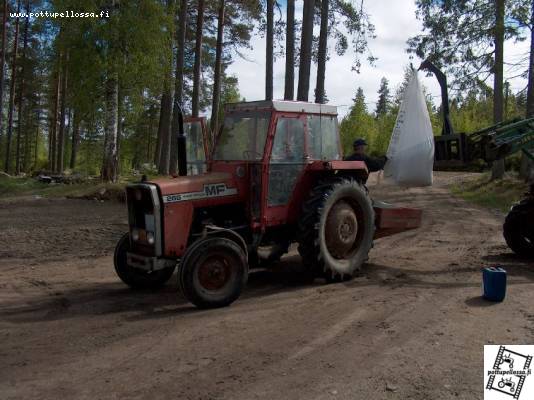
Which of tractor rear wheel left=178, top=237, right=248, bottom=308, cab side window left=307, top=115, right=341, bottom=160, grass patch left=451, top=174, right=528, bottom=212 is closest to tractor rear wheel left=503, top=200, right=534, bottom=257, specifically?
cab side window left=307, top=115, right=341, bottom=160

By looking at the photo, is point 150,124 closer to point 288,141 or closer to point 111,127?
point 111,127

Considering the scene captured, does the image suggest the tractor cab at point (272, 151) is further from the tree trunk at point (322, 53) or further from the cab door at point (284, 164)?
the tree trunk at point (322, 53)

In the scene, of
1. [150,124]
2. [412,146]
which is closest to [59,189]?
[412,146]

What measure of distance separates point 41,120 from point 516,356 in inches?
1926

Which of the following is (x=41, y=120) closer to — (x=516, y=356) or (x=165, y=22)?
(x=165, y=22)

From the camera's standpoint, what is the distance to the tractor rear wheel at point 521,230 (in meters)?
9.09

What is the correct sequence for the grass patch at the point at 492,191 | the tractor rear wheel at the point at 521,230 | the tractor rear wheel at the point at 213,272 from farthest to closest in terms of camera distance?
the grass patch at the point at 492,191 → the tractor rear wheel at the point at 521,230 → the tractor rear wheel at the point at 213,272

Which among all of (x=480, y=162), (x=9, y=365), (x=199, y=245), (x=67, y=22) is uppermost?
(x=67, y=22)

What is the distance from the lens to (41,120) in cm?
4759

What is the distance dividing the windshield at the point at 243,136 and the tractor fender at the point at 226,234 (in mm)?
1105

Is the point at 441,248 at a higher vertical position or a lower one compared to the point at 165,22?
lower

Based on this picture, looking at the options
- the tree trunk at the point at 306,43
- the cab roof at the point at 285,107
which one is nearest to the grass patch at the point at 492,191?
the tree trunk at the point at 306,43

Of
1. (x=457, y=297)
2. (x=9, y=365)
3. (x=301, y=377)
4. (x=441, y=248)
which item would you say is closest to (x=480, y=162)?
(x=441, y=248)

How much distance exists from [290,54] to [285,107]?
33.5ft
